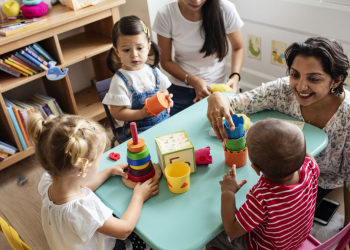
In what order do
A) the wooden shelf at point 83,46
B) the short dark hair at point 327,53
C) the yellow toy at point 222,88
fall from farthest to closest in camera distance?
1. the wooden shelf at point 83,46
2. the yellow toy at point 222,88
3. the short dark hair at point 327,53

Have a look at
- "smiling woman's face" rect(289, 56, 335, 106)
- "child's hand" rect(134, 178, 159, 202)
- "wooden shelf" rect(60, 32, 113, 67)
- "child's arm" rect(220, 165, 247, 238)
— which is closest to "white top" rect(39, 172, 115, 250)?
"child's hand" rect(134, 178, 159, 202)

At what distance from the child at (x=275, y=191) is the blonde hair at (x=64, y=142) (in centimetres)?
47

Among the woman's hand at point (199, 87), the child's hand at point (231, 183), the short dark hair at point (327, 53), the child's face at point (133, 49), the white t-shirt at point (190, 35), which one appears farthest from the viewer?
the white t-shirt at point (190, 35)

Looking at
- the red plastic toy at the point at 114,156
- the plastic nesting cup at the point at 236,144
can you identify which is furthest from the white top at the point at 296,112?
the red plastic toy at the point at 114,156

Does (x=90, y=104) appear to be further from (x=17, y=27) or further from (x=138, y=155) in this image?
(x=138, y=155)

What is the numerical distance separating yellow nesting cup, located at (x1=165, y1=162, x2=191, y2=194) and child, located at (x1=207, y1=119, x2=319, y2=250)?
131 mm

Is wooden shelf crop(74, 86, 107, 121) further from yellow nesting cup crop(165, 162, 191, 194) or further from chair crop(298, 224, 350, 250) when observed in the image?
chair crop(298, 224, 350, 250)

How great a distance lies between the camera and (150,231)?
1038 mm

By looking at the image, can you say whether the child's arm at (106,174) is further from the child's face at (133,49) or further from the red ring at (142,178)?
the child's face at (133,49)

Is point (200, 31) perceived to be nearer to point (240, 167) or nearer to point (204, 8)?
point (204, 8)

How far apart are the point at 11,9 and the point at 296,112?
207cm

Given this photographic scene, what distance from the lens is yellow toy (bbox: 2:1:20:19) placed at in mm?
2330

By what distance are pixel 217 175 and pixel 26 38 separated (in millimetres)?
1739

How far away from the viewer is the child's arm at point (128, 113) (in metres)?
1.71
